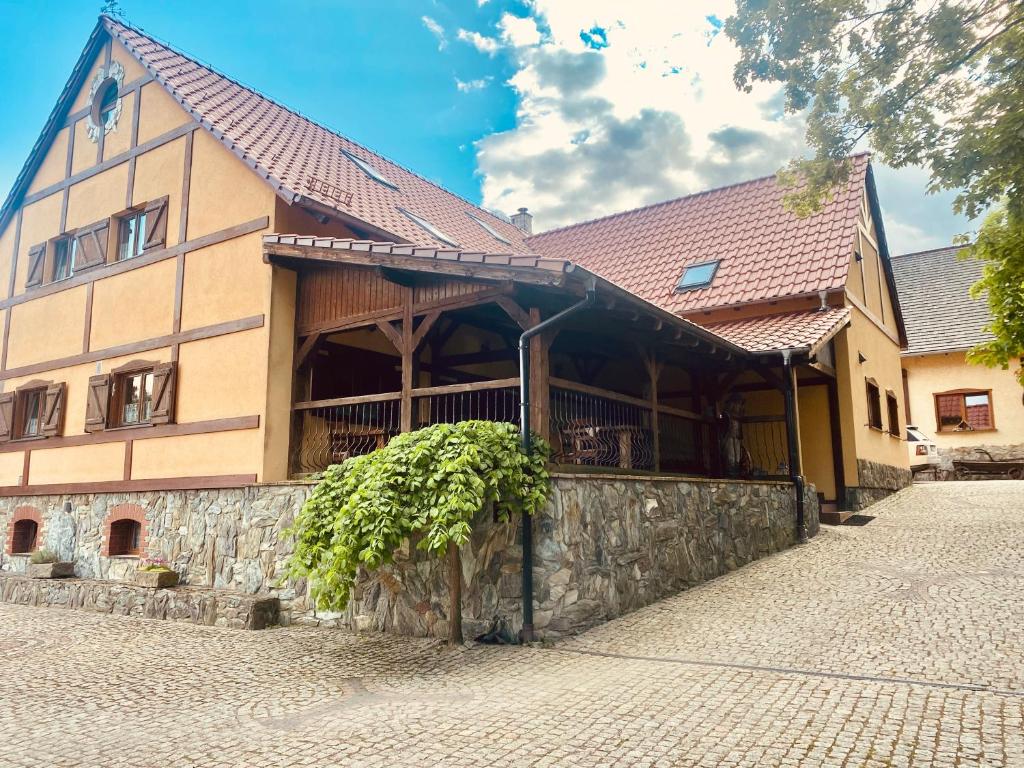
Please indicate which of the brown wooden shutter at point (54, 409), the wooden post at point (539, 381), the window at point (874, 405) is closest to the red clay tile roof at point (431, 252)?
the wooden post at point (539, 381)

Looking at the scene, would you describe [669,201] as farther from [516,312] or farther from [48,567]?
→ [48,567]

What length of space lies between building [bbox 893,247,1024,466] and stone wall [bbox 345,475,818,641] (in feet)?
53.5

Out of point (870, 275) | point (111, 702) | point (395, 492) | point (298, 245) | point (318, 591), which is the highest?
point (870, 275)

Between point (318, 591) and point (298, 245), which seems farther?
point (298, 245)

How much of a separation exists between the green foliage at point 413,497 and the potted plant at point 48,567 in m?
5.84

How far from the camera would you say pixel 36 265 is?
42.8 feet

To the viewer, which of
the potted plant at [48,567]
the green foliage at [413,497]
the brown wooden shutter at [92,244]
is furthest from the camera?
the brown wooden shutter at [92,244]

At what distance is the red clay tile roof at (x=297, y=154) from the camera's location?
10.1 m

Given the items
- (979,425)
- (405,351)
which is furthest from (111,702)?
(979,425)

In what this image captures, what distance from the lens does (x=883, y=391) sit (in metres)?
15.8

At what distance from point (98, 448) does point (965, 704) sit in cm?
1125

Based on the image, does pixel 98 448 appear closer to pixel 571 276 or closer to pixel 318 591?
pixel 318 591

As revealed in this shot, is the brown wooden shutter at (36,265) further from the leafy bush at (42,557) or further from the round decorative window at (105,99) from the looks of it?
the leafy bush at (42,557)

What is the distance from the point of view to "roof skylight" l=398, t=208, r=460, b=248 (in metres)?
12.1
